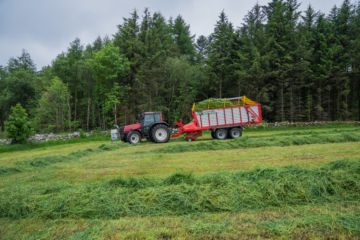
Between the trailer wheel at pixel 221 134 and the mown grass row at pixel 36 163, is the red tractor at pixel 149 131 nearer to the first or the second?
the trailer wheel at pixel 221 134

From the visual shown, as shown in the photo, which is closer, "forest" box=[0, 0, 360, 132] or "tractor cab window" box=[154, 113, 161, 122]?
"tractor cab window" box=[154, 113, 161, 122]

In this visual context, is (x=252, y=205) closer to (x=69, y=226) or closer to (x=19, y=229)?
(x=69, y=226)

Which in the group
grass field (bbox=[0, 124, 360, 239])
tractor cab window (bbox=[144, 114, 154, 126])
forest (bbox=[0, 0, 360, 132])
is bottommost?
grass field (bbox=[0, 124, 360, 239])

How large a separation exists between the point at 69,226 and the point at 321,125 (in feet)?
69.0

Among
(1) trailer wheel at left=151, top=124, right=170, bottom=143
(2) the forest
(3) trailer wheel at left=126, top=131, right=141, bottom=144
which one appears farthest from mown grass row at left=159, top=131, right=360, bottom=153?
(2) the forest

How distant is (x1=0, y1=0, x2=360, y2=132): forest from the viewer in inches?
946

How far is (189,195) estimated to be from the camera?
3783mm

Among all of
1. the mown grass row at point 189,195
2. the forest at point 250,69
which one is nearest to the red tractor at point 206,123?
the mown grass row at point 189,195

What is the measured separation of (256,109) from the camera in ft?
46.5

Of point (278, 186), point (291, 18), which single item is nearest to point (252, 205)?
point (278, 186)

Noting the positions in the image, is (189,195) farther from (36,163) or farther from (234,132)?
(234,132)

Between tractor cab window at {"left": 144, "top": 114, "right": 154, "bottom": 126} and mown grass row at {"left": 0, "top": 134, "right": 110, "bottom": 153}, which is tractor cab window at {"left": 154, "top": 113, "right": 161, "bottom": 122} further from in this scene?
mown grass row at {"left": 0, "top": 134, "right": 110, "bottom": 153}

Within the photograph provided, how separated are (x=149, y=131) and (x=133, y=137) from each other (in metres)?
0.83

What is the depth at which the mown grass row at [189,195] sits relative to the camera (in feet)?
11.8
